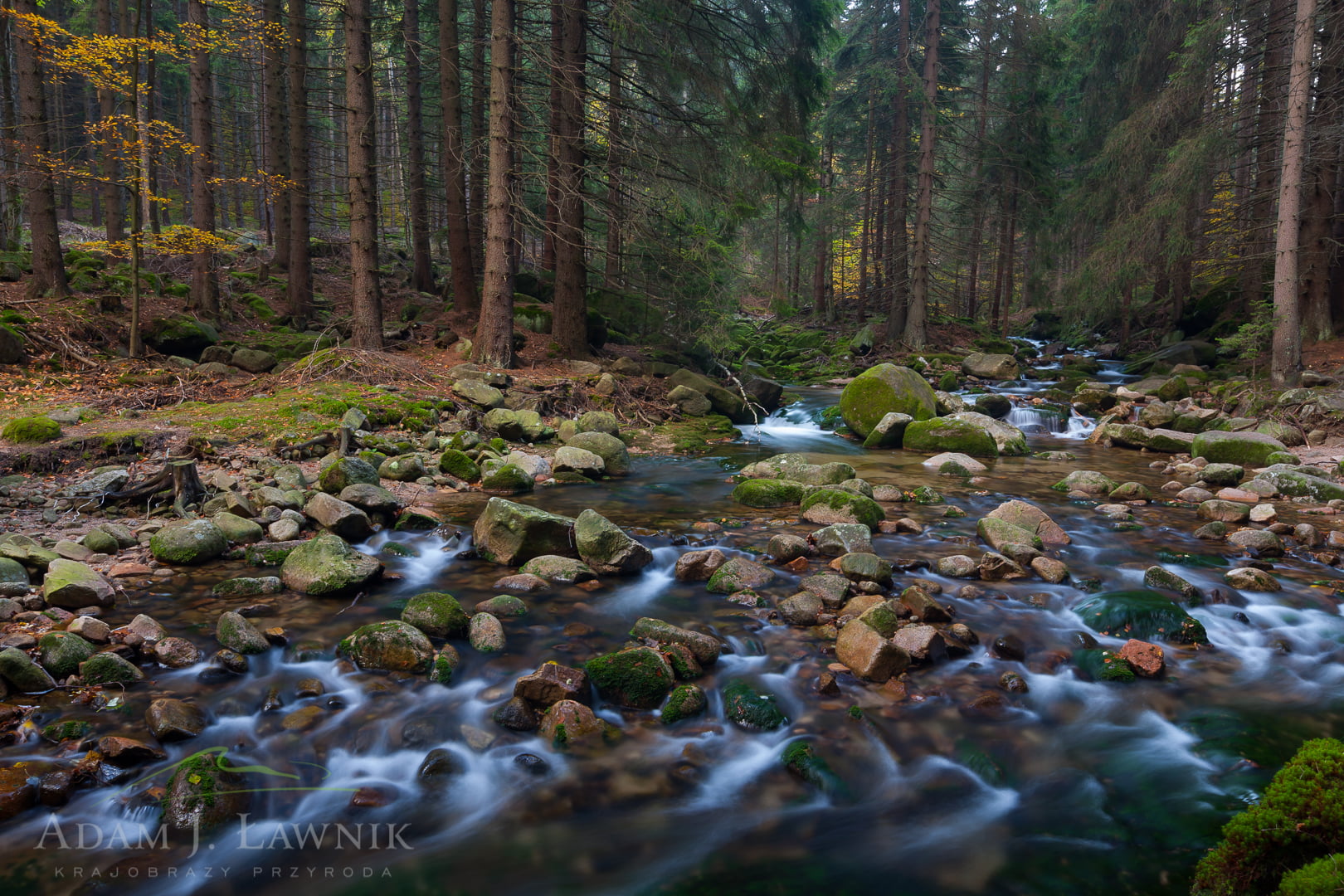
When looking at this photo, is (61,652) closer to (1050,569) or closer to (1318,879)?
(1318,879)

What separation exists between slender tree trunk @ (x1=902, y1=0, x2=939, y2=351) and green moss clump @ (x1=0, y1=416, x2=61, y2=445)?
20.1 metres

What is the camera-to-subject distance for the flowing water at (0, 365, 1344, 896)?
3197mm

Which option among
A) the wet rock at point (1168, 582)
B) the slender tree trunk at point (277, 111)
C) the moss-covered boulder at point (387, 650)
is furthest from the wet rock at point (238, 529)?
the slender tree trunk at point (277, 111)

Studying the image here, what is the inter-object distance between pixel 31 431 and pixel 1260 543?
41.8 ft

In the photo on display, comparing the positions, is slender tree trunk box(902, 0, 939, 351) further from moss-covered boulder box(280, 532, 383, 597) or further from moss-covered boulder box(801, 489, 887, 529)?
moss-covered boulder box(280, 532, 383, 597)

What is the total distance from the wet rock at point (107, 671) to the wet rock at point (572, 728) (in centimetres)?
250

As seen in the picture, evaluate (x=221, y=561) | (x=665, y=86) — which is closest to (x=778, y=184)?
(x=665, y=86)

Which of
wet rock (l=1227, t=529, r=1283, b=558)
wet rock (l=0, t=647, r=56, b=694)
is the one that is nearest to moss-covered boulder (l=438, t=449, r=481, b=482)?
wet rock (l=0, t=647, r=56, b=694)

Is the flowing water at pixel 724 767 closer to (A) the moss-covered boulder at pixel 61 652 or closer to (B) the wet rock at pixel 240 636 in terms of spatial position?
(B) the wet rock at pixel 240 636

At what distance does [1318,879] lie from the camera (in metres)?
2.15

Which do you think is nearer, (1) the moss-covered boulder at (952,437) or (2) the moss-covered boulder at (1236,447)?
(2) the moss-covered boulder at (1236,447)

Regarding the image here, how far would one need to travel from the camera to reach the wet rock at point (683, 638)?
15.8 ft

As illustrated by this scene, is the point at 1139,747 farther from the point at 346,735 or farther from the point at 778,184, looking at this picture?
the point at 778,184

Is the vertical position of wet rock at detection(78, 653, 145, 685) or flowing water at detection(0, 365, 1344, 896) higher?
wet rock at detection(78, 653, 145, 685)
